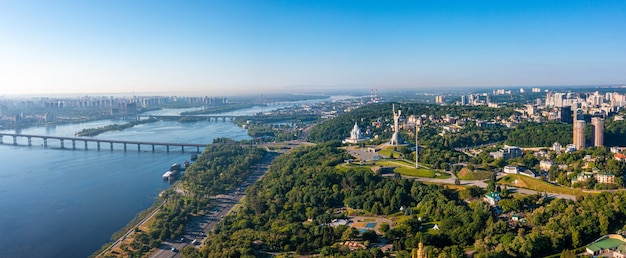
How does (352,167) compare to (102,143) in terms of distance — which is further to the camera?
(102,143)

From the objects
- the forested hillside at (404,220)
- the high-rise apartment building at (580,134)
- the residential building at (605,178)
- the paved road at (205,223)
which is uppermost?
the high-rise apartment building at (580,134)

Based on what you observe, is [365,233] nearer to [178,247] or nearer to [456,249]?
[456,249]

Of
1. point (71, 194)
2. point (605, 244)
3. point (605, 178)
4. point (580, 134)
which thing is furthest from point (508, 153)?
point (71, 194)

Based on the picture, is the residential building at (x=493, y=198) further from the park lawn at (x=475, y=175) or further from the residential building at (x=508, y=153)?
the residential building at (x=508, y=153)

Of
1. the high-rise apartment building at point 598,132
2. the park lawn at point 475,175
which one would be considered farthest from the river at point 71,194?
the high-rise apartment building at point 598,132

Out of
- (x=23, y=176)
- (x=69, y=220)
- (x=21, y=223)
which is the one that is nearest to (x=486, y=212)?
(x=69, y=220)

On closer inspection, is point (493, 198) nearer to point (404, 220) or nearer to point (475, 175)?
point (404, 220)

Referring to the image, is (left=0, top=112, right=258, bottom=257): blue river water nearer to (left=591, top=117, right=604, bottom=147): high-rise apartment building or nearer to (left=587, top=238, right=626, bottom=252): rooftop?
(left=587, top=238, right=626, bottom=252): rooftop
